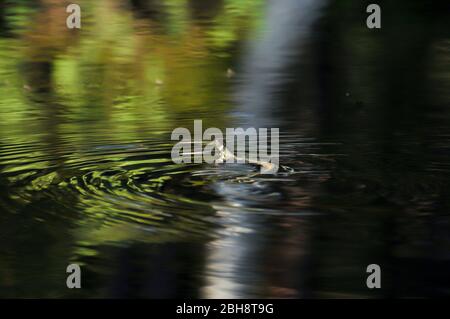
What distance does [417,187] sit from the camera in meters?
6.87

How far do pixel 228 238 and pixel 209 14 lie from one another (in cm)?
1140

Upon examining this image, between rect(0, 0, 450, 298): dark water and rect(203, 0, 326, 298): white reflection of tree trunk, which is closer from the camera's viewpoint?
rect(203, 0, 326, 298): white reflection of tree trunk

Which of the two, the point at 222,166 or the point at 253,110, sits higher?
the point at 253,110

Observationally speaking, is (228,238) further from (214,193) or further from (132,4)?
(132,4)

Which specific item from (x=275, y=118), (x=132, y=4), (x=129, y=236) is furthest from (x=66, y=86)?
(x=129, y=236)

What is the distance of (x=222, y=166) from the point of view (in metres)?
7.64

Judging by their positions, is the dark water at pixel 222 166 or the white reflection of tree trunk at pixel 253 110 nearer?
the white reflection of tree trunk at pixel 253 110

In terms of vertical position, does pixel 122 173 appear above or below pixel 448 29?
below

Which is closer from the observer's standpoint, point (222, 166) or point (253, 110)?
point (222, 166)

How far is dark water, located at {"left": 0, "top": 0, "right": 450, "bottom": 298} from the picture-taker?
5324 millimetres

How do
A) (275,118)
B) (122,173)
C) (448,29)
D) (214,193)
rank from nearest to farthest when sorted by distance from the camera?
(214,193) < (122,173) < (275,118) < (448,29)

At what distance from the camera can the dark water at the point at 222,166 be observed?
17.5 ft

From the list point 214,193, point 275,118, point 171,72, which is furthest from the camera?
point 171,72

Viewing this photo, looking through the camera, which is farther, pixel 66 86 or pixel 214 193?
pixel 66 86
